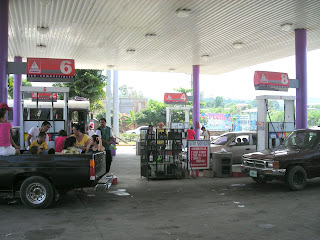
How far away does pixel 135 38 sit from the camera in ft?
50.6

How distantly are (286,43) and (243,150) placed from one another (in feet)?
21.2

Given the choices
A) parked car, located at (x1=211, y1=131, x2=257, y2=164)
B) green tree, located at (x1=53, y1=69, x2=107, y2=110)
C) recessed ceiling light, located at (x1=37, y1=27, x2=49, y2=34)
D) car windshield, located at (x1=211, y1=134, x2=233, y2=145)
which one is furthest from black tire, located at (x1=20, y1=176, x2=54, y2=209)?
green tree, located at (x1=53, y1=69, x2=107, y2=110)

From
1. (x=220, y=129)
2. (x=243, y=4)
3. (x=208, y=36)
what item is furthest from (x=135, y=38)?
(x=220, y=129)

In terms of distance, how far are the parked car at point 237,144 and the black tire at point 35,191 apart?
825 cm

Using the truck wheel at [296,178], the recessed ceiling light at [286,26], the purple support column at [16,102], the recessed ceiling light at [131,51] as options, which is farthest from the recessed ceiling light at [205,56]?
the truck wheel at [296,178]

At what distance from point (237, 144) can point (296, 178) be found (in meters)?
4.94

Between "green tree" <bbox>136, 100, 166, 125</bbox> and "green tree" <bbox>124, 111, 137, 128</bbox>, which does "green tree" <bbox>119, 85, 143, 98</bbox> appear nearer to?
"green tree" <bbox>124, 111, 137, 128</bbox>

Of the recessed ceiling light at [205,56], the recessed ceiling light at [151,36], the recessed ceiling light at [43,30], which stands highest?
the recessed ceiling light at [151,36]

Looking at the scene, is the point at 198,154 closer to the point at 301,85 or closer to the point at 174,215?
the point at 174,215

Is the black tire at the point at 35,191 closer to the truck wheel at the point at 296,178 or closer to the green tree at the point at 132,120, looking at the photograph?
the truck wheel at the point at 296,178

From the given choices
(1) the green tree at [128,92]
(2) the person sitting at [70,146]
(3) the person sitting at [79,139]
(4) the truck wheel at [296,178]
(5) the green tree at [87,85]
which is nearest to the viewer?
(2) the person sitting at [70,146]

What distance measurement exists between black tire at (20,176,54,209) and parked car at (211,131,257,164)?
8251 millimetres

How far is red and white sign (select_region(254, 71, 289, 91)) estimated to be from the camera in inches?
483

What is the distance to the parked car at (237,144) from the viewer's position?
44.7 feet
